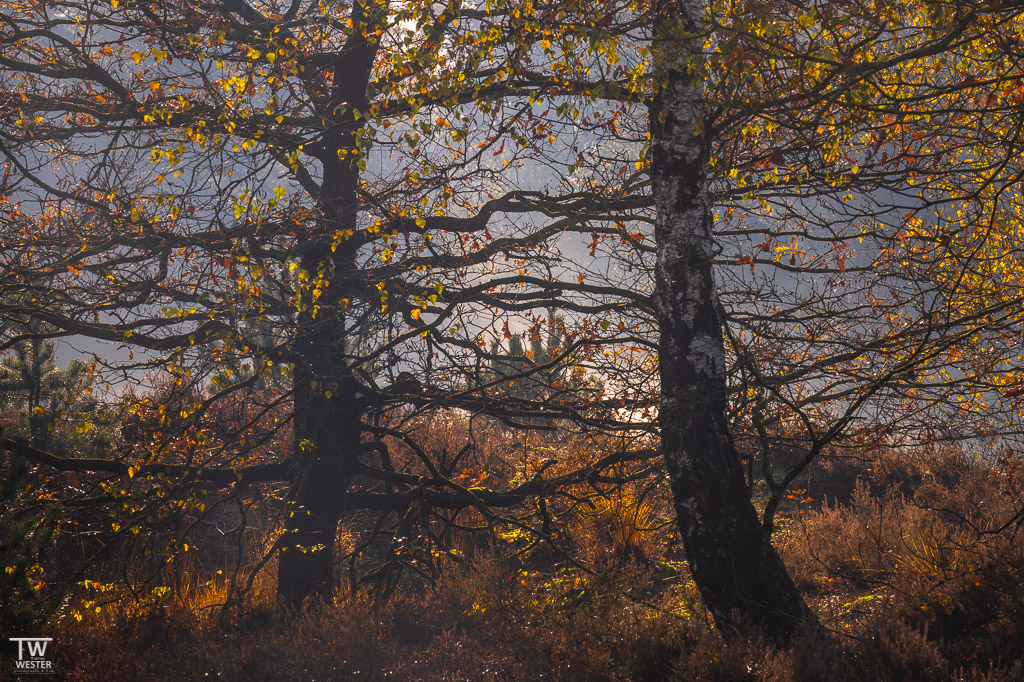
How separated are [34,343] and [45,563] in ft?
26.0

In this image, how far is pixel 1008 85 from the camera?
5.28m

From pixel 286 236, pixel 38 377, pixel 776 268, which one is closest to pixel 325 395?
pixel 286 236

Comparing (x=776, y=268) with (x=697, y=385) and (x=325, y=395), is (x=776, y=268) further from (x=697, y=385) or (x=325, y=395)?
(x=325, y=395)

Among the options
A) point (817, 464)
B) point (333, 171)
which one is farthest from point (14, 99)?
point (817, 464)

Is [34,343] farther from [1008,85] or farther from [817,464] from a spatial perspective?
[817,464]

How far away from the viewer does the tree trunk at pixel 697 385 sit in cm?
516

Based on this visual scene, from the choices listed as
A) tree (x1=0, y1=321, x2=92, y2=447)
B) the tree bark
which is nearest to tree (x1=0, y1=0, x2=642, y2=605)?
the tree bark

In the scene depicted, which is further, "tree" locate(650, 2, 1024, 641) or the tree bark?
the tree bark

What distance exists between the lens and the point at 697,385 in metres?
5.41

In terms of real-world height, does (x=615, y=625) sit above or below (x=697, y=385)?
below

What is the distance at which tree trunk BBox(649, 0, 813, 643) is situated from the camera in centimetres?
516

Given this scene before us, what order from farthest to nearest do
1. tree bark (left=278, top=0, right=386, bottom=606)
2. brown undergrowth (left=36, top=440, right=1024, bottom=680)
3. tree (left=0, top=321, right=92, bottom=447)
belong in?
tree (left=0, top=321, right=92, bottom=447), tree bark (left=278, top=0, right=386, bottom=606), brown undergrowth (left=36, top=440, right=1024, bottom=680)

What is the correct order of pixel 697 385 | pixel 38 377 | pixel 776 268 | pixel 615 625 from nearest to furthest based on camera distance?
pixel 697 385, pixel 615 625, pixel 776 268, pixel 38 377

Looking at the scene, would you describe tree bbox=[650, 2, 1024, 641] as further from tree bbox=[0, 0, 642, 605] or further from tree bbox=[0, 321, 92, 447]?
tree bbox=[0, 321, 92, 447]
